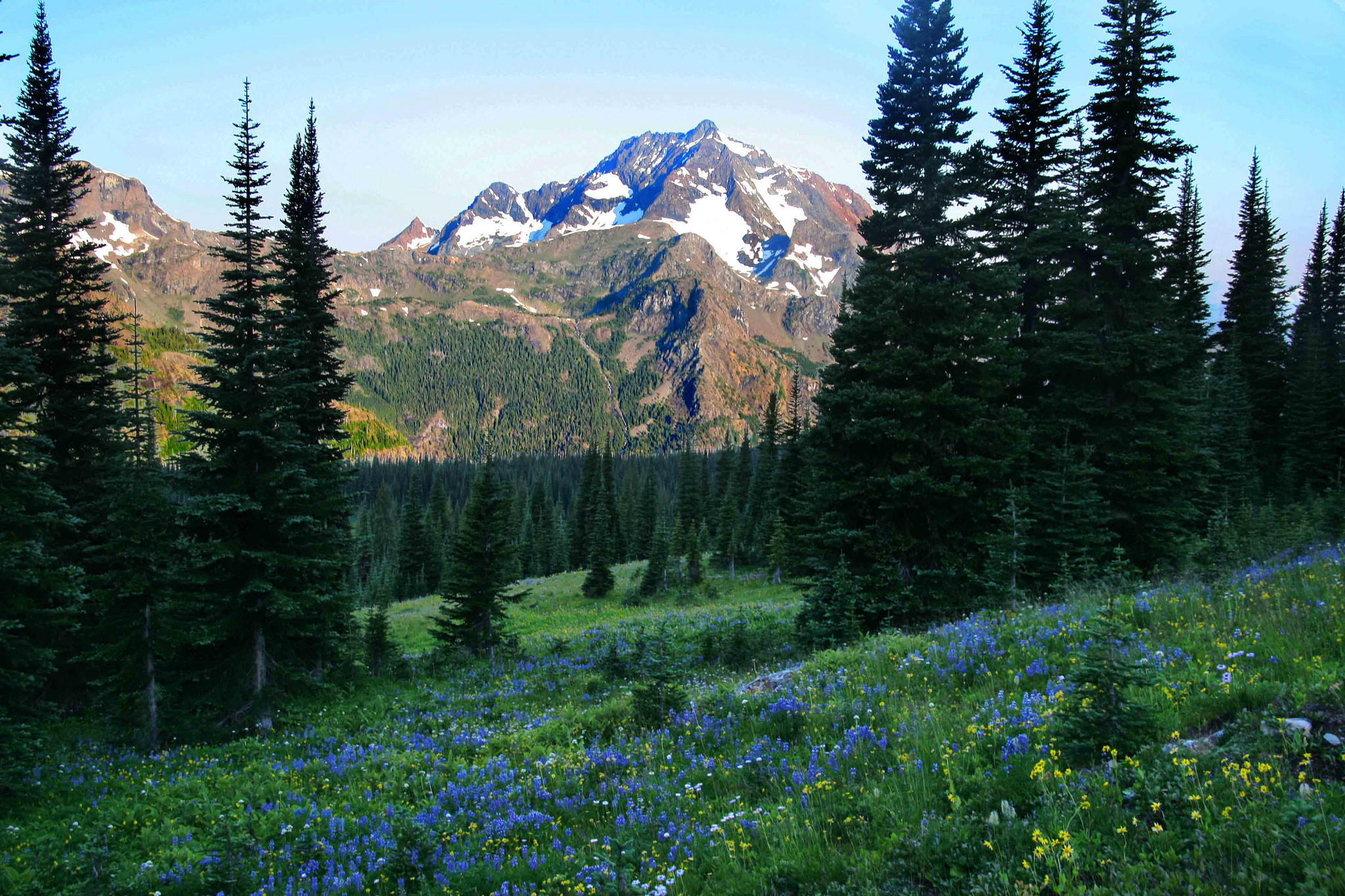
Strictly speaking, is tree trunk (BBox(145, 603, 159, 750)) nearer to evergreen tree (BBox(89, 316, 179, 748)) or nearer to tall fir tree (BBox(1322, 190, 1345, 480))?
evergreen tree (BBox(89, 316, 179, 748))

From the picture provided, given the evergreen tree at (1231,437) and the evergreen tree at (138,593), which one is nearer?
the evergreen tree at (138,593)

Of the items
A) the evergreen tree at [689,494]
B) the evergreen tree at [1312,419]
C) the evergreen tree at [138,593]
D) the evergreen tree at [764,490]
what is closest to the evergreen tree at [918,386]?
the evergreen tree at [138,593]

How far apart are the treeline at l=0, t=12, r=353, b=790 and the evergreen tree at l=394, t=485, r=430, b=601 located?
55798mm

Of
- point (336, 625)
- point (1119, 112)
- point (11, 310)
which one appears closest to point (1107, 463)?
point (1119, 112)

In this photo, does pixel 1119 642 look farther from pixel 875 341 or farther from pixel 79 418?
pixel 79 418

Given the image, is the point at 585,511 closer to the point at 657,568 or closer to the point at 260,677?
the point at 657,568

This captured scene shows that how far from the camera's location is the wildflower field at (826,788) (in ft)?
13.0

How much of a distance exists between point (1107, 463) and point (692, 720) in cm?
Answer: 1567

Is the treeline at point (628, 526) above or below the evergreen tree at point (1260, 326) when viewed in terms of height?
below

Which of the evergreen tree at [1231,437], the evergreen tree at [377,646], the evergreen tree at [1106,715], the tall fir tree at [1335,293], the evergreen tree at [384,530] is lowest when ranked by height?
the evergreen tree at [384,530]

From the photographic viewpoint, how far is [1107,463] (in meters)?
18.3

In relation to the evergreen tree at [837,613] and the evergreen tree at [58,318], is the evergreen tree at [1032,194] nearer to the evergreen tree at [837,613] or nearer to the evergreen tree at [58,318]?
the evergreen tree at [837,613]

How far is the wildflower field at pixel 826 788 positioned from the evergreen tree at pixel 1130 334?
859 cm

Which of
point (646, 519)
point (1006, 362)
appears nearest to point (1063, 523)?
point (1006, 362)
